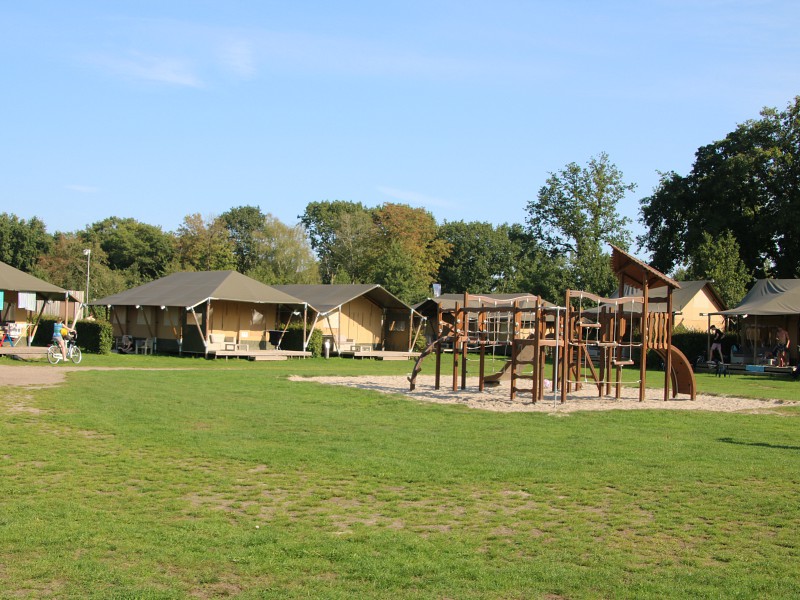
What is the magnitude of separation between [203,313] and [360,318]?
9653 mm

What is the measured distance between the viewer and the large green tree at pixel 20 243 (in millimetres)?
79250

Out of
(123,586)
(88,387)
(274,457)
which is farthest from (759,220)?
(123,586)

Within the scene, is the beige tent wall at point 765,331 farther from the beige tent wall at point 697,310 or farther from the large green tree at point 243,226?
the large green tree at point 243,226

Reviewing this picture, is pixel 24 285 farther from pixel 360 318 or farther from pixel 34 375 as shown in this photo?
pixel 360 318

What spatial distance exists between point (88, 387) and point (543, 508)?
45.6ft

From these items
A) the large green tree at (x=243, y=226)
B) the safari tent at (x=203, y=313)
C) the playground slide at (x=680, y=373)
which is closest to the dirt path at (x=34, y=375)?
the safari tent at (x=203, y=313)

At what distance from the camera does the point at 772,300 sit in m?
38.0

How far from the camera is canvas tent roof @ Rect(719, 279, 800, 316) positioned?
36406mm

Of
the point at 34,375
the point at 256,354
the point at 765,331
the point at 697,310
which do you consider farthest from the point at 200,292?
the point at 697,310

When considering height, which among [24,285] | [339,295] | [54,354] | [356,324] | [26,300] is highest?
[339,295]

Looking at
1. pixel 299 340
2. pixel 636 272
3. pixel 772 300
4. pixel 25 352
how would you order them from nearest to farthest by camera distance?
pixel 636 272, pixel 25 352, pixel 772 300, pixel 299 340

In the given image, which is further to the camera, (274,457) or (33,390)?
(33,390)

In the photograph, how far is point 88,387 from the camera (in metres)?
19.4

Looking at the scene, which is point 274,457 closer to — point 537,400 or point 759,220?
point 537,400
